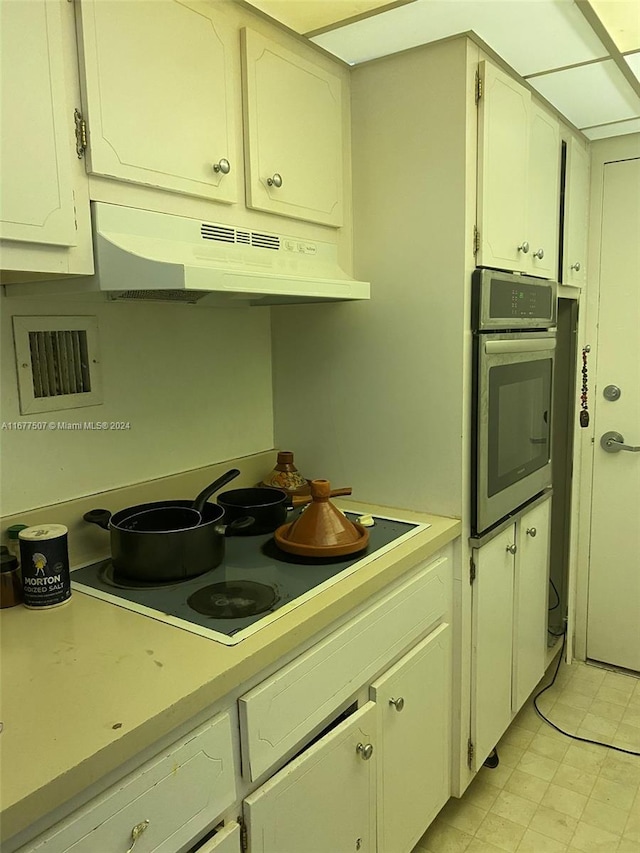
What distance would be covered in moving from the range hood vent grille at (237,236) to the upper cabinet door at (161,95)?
0.06 metres

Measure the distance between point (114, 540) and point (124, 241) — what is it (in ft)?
1.99

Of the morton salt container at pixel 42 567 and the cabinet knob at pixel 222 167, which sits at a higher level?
the cabinet knob at pixel 222 167

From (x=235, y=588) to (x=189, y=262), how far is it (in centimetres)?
65

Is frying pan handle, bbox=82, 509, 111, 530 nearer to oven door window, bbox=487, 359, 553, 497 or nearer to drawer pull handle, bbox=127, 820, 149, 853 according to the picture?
drawer pull handle, bbox=127, 820, 149, 853

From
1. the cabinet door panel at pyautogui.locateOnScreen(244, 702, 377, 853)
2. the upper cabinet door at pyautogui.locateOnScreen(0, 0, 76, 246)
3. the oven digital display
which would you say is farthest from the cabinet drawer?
the oven digital display

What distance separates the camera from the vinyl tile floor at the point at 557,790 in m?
1.81

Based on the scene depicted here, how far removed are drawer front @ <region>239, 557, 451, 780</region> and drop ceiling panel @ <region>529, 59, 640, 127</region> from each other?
1398mm

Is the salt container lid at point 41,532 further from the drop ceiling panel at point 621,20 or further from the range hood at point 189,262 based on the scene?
the drop ceiling panel at point 621,20

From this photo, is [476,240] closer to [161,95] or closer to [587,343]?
[161,95]

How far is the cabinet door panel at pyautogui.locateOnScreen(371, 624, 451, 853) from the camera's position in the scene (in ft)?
4.85

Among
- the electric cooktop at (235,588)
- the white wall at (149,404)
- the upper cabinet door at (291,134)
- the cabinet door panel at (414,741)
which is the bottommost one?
the cabinet door panel at (414,741)

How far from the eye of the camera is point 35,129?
3.42 ft

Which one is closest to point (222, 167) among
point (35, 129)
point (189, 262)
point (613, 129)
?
point (189, 262)

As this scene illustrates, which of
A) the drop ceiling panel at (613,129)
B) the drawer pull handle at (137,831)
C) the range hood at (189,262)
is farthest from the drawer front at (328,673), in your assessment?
the drop ceiling panel at (613,129)
